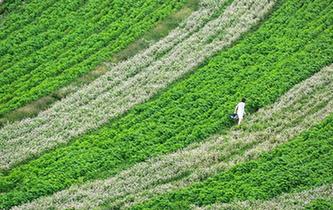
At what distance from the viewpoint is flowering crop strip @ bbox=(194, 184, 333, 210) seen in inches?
1315

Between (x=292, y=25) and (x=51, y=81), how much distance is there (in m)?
18.5

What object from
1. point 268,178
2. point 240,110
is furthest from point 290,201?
point 240,110

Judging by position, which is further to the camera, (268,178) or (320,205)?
(268,178)

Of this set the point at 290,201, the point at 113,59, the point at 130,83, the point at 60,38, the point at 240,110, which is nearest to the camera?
the point at 290,201

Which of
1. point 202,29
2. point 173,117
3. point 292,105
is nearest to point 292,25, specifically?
point 202,29

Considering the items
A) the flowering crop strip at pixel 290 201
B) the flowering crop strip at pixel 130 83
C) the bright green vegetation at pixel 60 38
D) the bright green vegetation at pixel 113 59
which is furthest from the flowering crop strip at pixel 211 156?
the bright green vegetation at pixel 60 38

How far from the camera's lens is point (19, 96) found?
4509cm

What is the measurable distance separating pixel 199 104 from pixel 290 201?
448 inches

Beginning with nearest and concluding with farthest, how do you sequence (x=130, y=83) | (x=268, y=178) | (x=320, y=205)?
(x=320, y=205)
(x=268, y=178)
(x=130, y=83)

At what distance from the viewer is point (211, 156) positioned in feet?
126

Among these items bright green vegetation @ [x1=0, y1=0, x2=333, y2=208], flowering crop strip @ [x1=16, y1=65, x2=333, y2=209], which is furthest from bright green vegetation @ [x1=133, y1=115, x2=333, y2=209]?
bright green vegetation @ [x1=0, y1=0, x2=333, y2=208]

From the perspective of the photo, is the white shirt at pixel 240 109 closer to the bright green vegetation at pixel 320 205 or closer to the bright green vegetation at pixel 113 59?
the bright green vegetation at pixel 320 205

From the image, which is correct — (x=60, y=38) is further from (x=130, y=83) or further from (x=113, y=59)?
(x=130, y=83)

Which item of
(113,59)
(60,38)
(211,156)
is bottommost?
(211,156)
